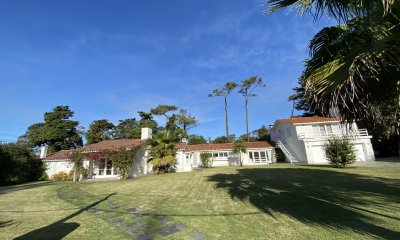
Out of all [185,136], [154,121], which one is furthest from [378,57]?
[154,121]

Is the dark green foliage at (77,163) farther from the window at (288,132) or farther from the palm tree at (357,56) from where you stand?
the window at (288,132)

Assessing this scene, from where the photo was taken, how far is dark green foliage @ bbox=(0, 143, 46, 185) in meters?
19.6

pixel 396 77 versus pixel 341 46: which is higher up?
pixel 341 46

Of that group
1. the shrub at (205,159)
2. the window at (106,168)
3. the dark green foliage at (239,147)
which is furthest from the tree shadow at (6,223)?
the dark green foliage at (239,147)

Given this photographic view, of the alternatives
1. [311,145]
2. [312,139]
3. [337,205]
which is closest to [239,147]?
[311,145]

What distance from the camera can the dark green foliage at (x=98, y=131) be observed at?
147 ft

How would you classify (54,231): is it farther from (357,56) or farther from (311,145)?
(311,145)

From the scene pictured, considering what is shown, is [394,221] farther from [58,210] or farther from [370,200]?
[58,210]

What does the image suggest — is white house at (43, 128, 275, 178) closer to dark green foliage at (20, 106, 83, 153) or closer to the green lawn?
the green lawn

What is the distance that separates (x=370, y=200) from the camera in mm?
7113

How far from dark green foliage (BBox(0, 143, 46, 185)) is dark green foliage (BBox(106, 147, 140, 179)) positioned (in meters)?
8.48

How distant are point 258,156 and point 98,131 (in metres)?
32.3

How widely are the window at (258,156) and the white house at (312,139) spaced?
2620mm

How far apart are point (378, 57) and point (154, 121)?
46941mm
